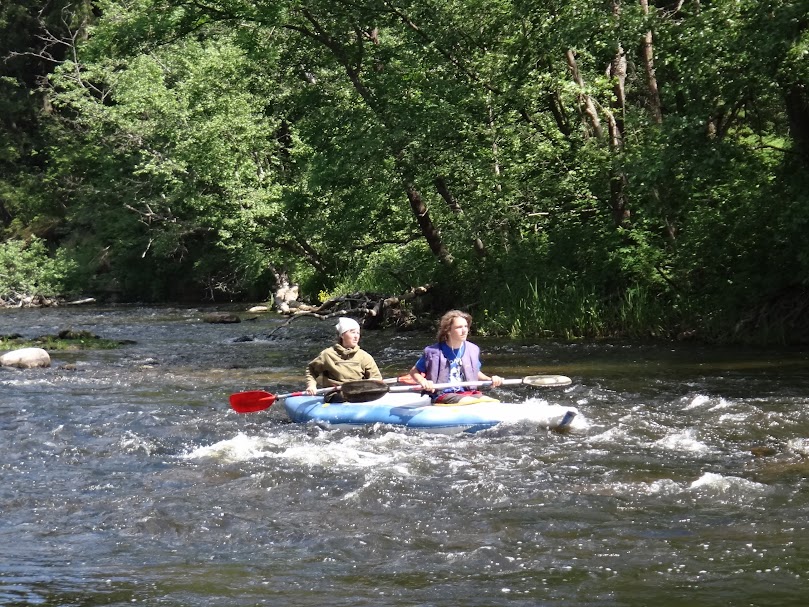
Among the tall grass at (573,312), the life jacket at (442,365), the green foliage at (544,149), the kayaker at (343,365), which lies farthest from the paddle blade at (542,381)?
the tall grass at (573,312)

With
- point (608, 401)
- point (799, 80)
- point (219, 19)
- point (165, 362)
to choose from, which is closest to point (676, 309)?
point (799, 80)

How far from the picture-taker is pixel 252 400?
972 cm

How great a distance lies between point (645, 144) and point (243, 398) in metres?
7.92

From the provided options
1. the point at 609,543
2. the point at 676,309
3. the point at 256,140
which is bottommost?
the point at 609,543

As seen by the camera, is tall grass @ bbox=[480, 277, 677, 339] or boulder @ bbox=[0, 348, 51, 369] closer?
boulder @ bbox=[0, 348, 51, 369]

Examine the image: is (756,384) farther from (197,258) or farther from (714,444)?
(197,258)

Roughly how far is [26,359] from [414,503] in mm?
10065

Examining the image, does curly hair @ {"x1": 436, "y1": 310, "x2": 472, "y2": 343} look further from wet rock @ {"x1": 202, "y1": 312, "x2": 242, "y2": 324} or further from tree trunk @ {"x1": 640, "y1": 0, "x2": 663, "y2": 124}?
wet rock @ {"x1": 202, "y1": 312, "x2": 242, "y2": 324}

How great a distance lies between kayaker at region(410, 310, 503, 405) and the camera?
9.25 m

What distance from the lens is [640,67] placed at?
18.2 meters

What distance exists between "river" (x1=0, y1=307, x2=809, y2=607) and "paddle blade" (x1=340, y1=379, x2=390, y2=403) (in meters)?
0.47

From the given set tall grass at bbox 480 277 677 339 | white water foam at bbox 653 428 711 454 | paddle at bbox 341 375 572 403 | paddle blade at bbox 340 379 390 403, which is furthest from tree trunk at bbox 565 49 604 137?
white water foam at bbox 653 428 711 454

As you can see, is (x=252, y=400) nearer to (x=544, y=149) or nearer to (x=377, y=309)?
(x=544, y=149)

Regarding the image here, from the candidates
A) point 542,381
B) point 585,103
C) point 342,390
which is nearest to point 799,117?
point 585,103
